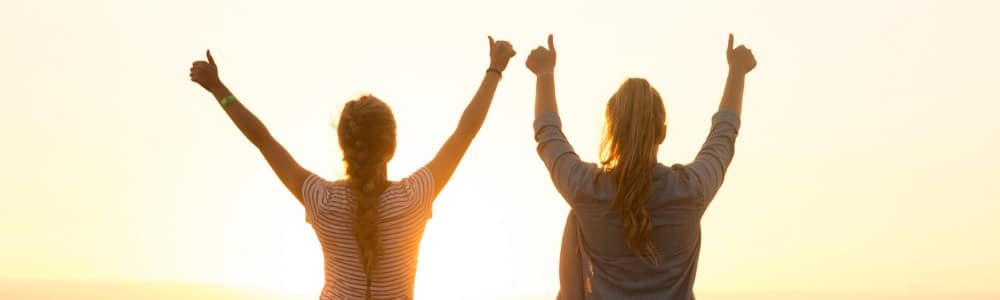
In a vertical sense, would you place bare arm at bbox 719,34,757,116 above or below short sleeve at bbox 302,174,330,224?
above

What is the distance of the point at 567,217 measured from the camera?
7.46 m

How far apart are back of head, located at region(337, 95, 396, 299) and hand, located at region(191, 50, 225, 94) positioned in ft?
3.10

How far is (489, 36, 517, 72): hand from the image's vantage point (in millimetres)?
7695

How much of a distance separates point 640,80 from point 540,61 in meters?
0.82

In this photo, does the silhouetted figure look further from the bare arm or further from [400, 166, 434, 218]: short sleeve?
[400, 166, 434, 218]: short sleeve

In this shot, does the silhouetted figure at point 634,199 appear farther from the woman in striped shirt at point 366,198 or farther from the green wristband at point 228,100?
the green wristband at point 228,100

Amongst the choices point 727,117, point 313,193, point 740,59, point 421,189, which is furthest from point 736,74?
point 313,193

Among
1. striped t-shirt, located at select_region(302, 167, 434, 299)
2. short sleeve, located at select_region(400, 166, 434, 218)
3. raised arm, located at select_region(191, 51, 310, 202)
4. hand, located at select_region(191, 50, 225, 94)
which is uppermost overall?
hand, located at select_region(191, 50, 225, 94)

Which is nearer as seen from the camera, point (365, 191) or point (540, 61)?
point (365, 191)

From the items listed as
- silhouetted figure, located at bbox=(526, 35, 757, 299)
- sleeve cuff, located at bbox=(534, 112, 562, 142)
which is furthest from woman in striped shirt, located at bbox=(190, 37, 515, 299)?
silhouetted figure, located at bbox=(526, 35, 757, 299)

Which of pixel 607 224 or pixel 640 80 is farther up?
pixel 640 80

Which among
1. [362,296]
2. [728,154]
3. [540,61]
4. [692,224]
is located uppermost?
[540,61]

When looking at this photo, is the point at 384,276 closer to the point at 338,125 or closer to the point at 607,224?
the point at 338,125

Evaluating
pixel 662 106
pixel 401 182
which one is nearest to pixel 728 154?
pixel 662 106
